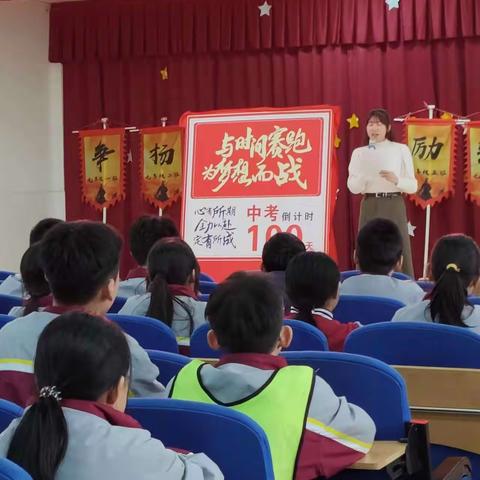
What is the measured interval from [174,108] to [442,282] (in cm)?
615

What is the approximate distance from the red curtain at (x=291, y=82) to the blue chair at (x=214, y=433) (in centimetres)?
637

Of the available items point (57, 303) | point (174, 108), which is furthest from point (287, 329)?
point (174, 108)

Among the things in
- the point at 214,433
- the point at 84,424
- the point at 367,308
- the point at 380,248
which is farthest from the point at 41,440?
the point at 380,248

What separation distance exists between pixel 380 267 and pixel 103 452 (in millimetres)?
2777

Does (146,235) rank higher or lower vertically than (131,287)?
higher

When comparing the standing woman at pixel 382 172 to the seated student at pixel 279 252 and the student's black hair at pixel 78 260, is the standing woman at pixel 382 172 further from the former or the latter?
the student's black hair at pixel 78 260

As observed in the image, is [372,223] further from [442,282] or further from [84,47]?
[84,47]

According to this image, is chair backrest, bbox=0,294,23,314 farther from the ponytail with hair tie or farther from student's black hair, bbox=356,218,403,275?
the ponytail with hair tie

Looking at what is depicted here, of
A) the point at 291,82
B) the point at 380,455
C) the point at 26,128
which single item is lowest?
the point at 380,455

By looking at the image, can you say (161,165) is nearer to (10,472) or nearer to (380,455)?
(380,455)

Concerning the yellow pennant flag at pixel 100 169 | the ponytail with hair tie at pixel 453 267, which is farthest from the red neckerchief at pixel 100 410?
the yellow pennant flag at pixel 100 169

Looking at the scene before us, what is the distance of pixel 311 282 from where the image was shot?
3.01 metres

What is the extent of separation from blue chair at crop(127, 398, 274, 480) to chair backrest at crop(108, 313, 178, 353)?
116cm

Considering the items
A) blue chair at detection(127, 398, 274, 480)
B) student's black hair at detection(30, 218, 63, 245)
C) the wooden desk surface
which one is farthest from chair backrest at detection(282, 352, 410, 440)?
student's black hair at detection(30, 218, 63, 245)
